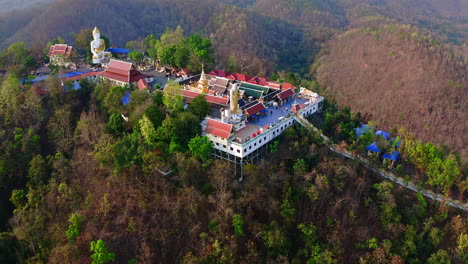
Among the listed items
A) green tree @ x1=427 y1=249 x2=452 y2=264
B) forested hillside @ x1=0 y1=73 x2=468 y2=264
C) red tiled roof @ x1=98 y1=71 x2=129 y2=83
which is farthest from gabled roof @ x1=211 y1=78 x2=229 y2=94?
green tree @ x1=427 y1=249 x2=452 y2=264

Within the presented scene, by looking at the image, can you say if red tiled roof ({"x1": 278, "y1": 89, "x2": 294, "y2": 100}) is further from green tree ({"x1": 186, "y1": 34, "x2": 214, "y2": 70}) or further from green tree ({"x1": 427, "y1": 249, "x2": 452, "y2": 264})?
green tree ({"x1": 427, "y1": 249, "x2": 452, "y2": 264})

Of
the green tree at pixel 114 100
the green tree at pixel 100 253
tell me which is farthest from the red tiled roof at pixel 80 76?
the green tree at pixel 100 253

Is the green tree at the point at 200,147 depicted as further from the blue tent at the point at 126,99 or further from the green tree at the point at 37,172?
the green tree at the point at 37,172

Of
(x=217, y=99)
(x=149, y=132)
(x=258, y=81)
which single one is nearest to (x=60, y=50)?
(x=217, y=99)

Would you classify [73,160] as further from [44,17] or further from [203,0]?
[203,0]

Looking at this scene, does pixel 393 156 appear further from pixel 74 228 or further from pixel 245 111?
pixel 74 228

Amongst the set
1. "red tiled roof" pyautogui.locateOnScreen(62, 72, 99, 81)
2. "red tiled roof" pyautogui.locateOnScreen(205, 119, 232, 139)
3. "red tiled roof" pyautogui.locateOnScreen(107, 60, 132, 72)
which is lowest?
"red tiled roof" pyautogui.locateOnScreen(205, 119, 232, 139)
